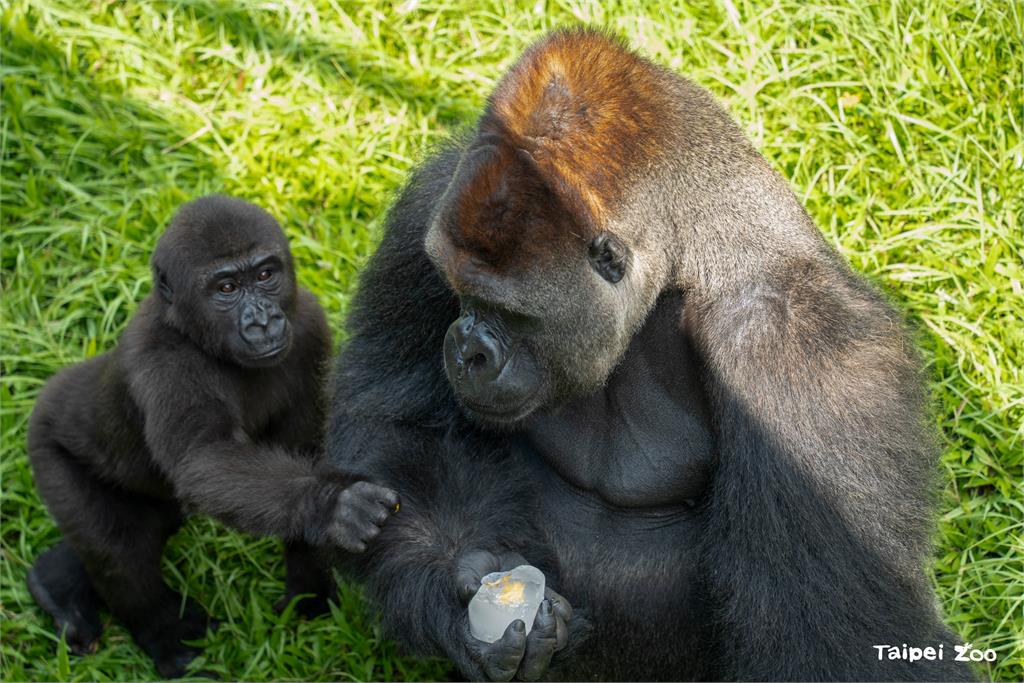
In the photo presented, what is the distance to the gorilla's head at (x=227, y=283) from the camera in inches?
194

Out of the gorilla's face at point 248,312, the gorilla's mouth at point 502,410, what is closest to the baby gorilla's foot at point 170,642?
the gorilla's face at point 248,312

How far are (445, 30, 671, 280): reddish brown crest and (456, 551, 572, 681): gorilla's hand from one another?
107 cm

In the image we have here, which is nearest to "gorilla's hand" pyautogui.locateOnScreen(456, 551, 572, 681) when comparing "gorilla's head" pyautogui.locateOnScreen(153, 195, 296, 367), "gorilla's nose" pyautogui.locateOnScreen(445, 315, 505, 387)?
"gorilla's nose" pyautogui.locateOnScreen(445, 315, 505, 387)

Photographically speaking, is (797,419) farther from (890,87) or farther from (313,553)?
(890,87)

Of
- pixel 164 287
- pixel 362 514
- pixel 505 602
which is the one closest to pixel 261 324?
pixel 164 287

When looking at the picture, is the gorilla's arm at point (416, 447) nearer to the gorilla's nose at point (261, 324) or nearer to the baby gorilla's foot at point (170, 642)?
the gorilla's nose at point (261, 324)

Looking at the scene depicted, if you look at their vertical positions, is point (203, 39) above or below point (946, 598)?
above

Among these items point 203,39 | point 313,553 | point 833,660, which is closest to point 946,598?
point 833,660

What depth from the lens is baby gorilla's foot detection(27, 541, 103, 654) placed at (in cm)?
542

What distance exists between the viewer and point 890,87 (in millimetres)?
6316

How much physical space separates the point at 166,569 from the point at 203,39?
2.82m

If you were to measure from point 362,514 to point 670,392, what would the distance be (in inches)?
42.2

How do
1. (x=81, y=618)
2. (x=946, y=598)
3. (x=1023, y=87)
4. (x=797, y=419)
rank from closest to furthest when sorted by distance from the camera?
(x=797, y=419), (x=946, y=598), (x=81, y=618), (x=1023, y=87)

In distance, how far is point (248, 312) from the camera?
493 cm
